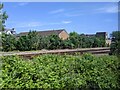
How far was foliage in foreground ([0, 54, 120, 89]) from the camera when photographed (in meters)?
3.28

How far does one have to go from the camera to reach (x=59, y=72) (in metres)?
3.42

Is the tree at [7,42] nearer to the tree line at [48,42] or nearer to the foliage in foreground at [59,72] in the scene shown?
the tree line at [48,42]

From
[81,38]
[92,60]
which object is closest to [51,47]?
[81,38]

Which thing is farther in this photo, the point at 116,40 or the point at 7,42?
the point at 7,42

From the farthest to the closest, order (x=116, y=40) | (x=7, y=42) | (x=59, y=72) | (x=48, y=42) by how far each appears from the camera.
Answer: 1. (x=48, y=42)
2. (x=7, y=42)
3. (x=116, y=40)
4. (x=59, y=72)

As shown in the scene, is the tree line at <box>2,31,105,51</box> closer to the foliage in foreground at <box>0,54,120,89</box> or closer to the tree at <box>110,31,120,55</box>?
the tree at <box>110,31,120,55</box>

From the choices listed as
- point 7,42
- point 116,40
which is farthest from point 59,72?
point 7,42

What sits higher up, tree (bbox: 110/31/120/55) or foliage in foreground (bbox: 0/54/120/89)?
tree (bbox: 110/31/120/55)

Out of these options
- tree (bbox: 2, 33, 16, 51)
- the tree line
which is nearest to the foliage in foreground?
tree (bbox: 2, 33, 16, 51)

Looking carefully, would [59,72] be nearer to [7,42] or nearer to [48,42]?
[7,42]

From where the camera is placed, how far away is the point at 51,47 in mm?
36938

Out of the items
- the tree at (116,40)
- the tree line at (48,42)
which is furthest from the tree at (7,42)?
the tree at (116,40)

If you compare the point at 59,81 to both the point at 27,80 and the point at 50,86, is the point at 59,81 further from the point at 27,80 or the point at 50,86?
the point at 27,80

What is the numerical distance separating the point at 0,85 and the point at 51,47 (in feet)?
111
